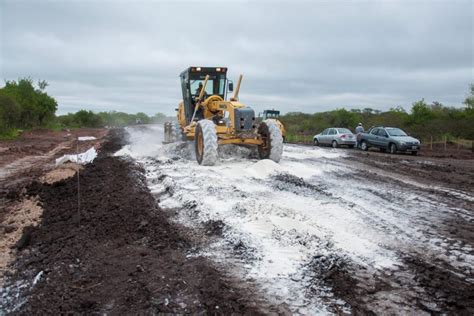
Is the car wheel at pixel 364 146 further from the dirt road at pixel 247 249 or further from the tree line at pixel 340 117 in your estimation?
the dirt road at pixel 247 249

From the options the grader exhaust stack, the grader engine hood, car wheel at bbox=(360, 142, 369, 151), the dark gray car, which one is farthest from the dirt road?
car wheel at bbox=(360, 142, 369, 151)

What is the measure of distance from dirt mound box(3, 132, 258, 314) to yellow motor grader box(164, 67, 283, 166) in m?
4.56

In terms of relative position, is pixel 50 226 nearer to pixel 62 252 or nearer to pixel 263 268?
pixel 62 252

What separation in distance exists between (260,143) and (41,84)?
4726 centimetres

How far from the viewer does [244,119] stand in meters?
12.7

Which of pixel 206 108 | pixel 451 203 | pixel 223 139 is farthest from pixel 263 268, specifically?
pixel 206 108

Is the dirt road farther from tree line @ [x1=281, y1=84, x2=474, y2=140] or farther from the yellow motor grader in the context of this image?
tree line @ [x1=281, y1=84, x2=474, y2=140]

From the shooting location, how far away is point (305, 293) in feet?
14.2

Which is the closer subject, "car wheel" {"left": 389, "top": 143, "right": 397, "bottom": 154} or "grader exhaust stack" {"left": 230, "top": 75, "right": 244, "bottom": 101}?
"grader exhaust stack" {"left": 230, "top": 75, "right": 244, "bottom": 101}

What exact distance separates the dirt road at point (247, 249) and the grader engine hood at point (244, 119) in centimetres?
316

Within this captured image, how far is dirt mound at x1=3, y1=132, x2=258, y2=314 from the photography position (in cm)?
412

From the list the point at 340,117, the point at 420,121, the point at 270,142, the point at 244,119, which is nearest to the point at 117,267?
the point at 244,119

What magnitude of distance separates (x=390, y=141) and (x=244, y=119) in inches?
539

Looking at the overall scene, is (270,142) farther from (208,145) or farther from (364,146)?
(364,146)
